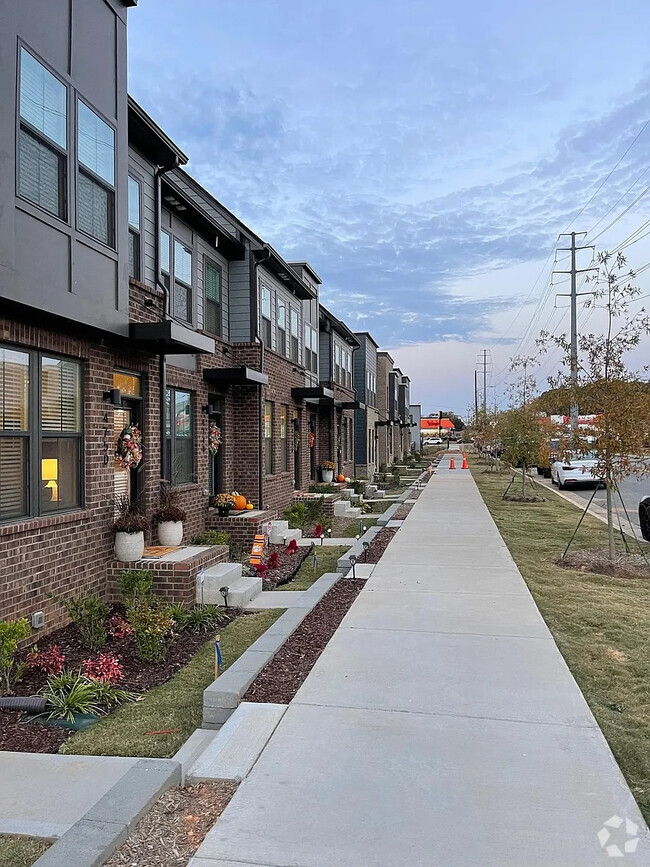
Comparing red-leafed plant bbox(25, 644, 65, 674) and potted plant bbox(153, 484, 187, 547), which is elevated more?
potted plant bbox(153, 484, 187, 547)

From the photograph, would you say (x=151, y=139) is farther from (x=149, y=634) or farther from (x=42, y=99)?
(x=149, y=634)

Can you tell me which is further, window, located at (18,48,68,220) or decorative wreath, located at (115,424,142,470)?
decorative wreath, located at (115,424,142,470)

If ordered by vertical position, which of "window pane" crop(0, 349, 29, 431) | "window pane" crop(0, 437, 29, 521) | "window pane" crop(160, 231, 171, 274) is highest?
"window pane" crop(160, 231, 171, 274)

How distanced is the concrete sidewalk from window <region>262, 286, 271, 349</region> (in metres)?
9.25

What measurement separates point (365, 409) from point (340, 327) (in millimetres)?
Answer: 6375

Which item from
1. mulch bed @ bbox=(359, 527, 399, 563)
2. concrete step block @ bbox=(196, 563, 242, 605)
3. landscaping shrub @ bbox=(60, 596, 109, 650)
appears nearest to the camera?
landscaping shrub @ bbox=(60, 596, 109, 650)

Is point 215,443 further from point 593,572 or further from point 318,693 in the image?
point 318,693

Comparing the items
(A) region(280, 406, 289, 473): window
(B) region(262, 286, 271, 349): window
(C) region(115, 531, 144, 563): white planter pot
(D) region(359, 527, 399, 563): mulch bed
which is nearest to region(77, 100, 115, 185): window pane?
(C) region(115, 531, 144, 563): white planter pot

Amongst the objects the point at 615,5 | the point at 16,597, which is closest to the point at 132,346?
the point at 16,597

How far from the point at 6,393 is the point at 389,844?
495cm

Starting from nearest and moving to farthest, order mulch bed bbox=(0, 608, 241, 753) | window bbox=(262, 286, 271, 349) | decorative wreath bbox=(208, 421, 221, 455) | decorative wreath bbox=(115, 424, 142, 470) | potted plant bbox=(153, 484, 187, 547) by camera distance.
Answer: mulch bed bbox=(0, 608, 241, 753) < decorative wreath bbox=(115, 424, 142, 470) < potted plant bbox=(153, 484, 187, 547) < decorative wreath bbox=(208, 421, 221, 455) < window bbox=(262, 286, 271, 349)

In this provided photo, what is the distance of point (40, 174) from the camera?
6562 mm

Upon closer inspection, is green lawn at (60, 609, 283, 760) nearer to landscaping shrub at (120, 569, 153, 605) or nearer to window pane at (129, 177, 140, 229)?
landscaping shrub at (120, 569, 153, 605)

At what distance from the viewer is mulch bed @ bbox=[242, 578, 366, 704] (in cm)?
518
